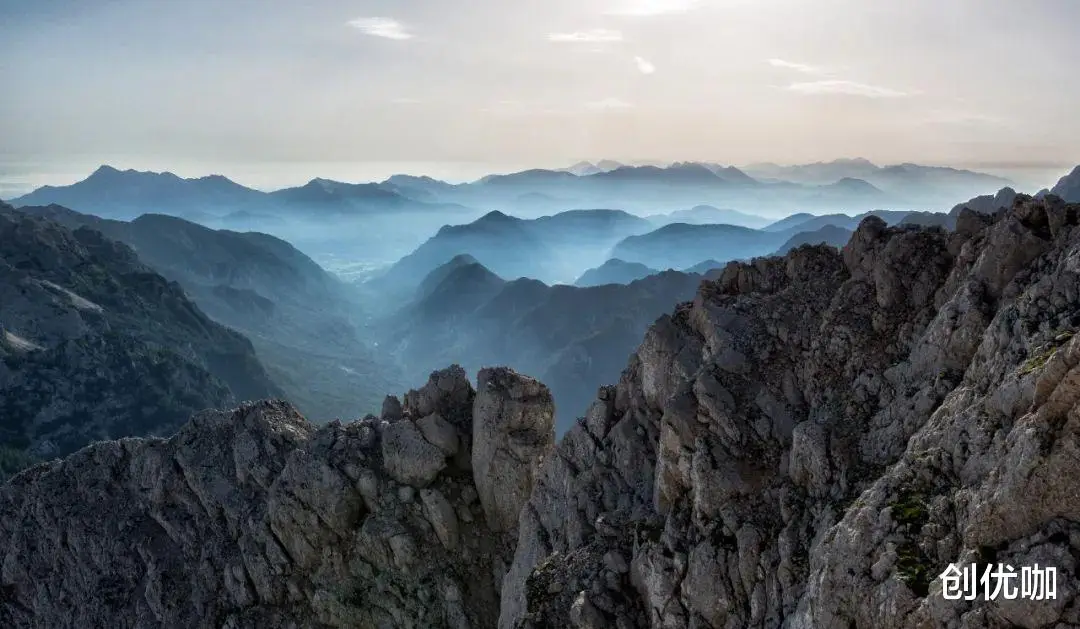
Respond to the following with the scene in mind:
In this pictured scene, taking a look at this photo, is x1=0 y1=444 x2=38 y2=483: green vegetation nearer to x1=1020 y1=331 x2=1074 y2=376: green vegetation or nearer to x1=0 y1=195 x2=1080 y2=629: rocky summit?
x1=0 y1=195 x2=1080 y2=629: rocky summit

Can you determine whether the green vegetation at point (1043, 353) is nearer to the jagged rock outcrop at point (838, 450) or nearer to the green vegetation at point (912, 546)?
the jagged rock outcrop at point (838, 450)

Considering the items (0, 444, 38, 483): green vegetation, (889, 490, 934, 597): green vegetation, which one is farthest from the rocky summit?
(0, 444, 38, 483): green vegetation

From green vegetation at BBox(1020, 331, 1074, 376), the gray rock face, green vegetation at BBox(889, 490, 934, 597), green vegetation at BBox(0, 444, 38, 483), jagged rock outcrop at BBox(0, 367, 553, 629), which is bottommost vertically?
green vegetation at BBox(0, 444, 38, 483)

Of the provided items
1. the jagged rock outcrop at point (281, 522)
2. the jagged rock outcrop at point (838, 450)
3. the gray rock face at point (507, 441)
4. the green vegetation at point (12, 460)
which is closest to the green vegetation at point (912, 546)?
the jagged rock outcrop at point (838, 450)

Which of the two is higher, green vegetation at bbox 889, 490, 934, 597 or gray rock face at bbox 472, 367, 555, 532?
green vegetation at bbox 889, 490, 934, 597

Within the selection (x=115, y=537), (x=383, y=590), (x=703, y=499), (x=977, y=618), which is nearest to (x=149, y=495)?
(x=115, y=537)

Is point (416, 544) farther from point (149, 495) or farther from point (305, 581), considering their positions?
point (149, 495)

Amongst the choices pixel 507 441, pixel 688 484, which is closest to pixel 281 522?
pixel 507 441
